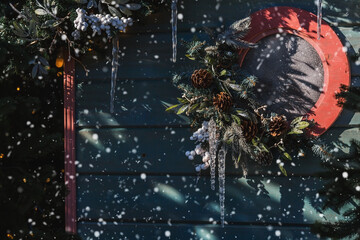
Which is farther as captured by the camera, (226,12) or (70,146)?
(70,146)

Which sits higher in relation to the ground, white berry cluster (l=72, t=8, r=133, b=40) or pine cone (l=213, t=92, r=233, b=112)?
white berry cluster (l=72, t=8, r=133, b=40)

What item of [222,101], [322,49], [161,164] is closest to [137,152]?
[161,164]

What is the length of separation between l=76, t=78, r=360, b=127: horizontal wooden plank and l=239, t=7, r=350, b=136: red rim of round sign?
2.16 ft

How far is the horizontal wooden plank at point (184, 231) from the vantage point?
8.39 ft

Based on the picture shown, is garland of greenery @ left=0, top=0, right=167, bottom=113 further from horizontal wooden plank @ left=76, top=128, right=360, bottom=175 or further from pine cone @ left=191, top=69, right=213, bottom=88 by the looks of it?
pine cone @ left=191, top=69, right=213, bottom=88

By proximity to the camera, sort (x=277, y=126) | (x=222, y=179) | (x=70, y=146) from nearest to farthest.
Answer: (x=277, y=126) → (x=222, y=179) → (x=70, y=146)

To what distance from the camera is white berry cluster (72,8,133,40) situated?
2521 millimetres

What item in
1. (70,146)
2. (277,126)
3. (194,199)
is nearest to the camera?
(277,126)

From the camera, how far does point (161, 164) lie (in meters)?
2.70

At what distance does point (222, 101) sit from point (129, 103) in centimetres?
61

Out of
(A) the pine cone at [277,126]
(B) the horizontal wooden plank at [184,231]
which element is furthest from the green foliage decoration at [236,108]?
(B) the horizontal wooden plank at [184,231]

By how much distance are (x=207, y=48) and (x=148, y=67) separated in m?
0.42

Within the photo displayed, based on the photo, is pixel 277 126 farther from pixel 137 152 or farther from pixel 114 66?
pixel 114 66

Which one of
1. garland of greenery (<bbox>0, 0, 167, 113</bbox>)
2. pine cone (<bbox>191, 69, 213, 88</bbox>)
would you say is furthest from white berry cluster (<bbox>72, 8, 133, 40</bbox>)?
pine cone (<bbox>191, 69, 213, 88</bbox>)
